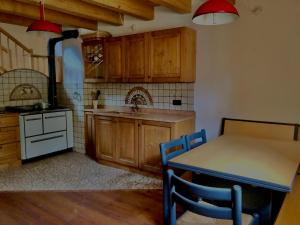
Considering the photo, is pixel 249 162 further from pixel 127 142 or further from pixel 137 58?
pixel 137 58

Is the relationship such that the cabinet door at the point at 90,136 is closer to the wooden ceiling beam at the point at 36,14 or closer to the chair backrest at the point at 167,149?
the wooden ceiling beam at the point at 36,14

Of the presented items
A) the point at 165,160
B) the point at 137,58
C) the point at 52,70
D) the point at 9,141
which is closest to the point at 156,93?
the point at 137,58

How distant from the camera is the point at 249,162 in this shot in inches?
71.1

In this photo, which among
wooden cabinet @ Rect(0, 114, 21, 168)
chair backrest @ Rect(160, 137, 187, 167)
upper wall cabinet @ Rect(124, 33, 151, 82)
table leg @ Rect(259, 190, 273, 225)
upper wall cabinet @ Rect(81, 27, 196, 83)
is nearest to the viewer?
table leg @ Rect(259, 190, 273, 225)

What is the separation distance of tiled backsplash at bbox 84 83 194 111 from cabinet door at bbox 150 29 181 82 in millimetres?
308

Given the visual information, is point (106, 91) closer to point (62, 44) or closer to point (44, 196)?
point (62, 44)

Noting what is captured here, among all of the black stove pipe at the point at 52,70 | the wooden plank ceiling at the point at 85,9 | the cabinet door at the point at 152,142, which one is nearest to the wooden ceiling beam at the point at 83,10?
the wooden plank ceiling at the point at 85,9

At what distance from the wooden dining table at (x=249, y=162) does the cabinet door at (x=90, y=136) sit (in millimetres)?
2461

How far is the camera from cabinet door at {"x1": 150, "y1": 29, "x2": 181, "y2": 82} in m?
3.26

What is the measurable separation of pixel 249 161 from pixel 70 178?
2.46m

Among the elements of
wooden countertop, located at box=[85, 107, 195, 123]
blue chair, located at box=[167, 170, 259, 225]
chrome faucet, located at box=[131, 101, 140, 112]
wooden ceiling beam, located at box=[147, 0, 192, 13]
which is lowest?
blue chair, located at box=[167, 170, 259, 225]

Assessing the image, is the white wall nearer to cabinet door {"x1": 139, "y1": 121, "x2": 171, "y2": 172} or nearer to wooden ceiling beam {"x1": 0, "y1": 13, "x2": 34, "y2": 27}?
cabinet door {"x1": 139, "y1": 121, "x2": 171, "y2": 172}

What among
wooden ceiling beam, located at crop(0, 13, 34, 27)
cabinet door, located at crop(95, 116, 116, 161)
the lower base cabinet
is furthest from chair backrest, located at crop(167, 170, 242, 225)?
wooden ceiling beam, located at crop(0, 13, 34, 27)

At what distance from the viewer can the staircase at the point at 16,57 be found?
14.5 feet
